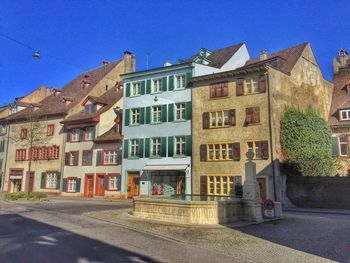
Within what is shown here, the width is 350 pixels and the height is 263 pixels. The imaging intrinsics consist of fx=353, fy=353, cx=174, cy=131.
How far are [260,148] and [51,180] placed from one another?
2571 centimetres

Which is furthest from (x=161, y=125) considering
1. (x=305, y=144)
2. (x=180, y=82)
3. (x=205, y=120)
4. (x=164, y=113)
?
(x=305, y=144)

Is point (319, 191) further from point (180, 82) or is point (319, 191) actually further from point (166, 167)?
point (180, 82)

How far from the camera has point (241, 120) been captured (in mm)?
29953

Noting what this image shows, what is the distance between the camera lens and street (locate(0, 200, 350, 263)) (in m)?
9.68

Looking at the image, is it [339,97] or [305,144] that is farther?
[339,97]

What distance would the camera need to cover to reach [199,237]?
42.7 feet

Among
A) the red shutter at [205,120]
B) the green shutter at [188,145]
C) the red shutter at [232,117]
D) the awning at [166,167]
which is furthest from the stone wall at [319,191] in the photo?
the awning at [166,167]

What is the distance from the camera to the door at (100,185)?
3741 cm

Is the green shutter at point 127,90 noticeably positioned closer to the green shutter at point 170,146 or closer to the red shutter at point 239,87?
the green shutter at point 170,146

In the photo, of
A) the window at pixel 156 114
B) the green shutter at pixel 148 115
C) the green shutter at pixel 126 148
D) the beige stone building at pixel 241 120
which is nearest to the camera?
the beige stone building at pixel 241 120

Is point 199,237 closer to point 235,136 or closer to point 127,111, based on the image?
point 235,136

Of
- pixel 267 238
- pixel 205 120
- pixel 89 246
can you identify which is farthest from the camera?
pixel 205 120

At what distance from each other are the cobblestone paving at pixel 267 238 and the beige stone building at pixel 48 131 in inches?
1023

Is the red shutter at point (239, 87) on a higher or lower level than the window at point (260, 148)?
higher
